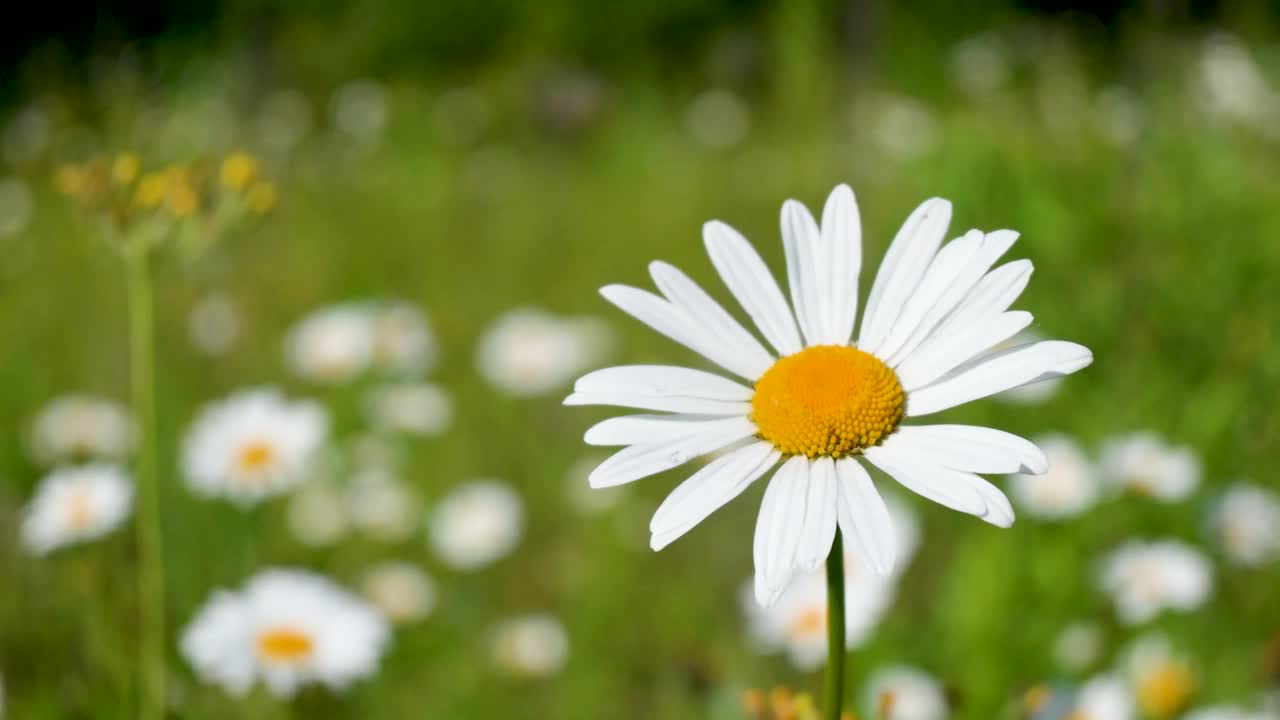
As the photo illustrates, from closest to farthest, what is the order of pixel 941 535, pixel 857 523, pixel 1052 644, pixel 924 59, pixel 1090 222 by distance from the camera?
pixel 857 523 < pixel 1052 644 < pixel 941 535 < pixel 1090 222 < pixel 924 59

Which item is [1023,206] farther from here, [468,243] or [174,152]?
[174,152]

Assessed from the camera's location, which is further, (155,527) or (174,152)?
(174,152)

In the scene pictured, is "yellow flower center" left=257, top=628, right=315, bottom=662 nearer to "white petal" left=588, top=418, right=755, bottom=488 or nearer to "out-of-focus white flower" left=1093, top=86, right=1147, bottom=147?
"white petal" left=588, top=418, right=755, bottom=488

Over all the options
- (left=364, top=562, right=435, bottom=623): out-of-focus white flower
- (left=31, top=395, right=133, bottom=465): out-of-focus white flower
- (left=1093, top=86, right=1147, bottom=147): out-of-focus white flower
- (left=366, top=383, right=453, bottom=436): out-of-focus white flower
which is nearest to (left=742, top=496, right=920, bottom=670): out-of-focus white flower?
(left=364, top=562, right=435, bottom=623): out-of-focus white flower

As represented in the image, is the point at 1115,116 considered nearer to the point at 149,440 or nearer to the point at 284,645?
the point at 284,645

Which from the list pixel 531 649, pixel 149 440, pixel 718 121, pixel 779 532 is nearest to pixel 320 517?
pixel 531 649

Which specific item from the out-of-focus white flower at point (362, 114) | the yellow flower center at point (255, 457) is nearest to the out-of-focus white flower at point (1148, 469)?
the yellow flower center at point (255, 457)

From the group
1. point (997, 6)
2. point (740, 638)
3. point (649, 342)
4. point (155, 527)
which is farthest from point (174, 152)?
point (997, 6)
